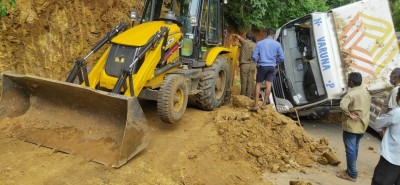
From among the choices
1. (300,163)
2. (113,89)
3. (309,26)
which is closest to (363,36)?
(309,26)

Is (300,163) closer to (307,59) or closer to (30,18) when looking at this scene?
(307,59)

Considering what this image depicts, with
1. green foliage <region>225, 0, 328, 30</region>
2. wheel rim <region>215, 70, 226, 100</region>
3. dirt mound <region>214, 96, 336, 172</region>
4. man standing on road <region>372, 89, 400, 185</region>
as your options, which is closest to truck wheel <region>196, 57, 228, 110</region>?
wheel rim <region>215, 70, 226, 100</region>

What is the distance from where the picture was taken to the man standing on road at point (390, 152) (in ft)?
12.4

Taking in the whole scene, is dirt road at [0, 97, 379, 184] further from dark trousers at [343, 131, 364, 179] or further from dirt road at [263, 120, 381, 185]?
dark trousers at [343, 131, 364, 179]

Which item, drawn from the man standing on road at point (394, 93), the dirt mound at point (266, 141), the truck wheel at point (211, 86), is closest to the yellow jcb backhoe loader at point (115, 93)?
the truck wheel at point (211, 86)

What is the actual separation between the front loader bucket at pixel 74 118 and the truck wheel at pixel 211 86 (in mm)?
2161

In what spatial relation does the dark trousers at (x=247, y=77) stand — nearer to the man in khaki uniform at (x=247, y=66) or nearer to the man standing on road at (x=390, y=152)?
the man in khaki uniform at (x=247, y=66)

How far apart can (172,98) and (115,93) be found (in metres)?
0.85

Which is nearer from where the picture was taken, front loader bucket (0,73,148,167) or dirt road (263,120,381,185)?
front loader bucket (0,73,148,167)

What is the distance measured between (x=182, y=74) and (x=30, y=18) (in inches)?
129

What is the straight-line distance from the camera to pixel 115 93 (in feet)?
15.4

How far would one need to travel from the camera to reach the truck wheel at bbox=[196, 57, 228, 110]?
6.55m

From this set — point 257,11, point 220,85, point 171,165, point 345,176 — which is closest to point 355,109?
point 345,176

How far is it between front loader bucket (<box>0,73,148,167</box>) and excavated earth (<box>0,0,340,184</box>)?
116 mm
